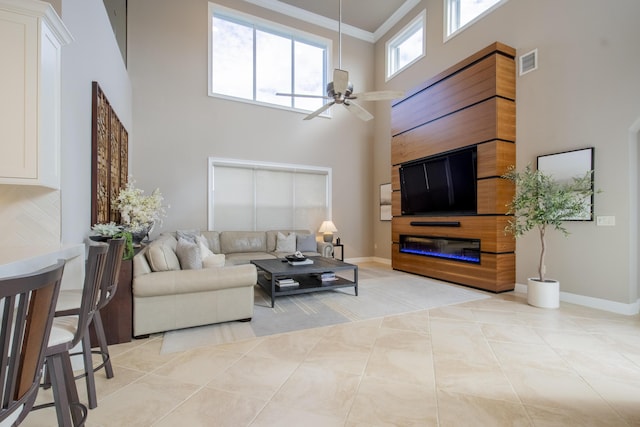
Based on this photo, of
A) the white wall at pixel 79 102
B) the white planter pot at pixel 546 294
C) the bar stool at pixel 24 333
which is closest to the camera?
the bar stool at pixel 24 333

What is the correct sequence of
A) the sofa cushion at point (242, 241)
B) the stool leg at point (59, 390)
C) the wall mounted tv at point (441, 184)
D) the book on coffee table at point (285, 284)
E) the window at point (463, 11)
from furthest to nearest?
the sofa cushion at point (242, 241) < the window at point (463, 11) < the wall mounted tv at point (441, 184) < the book on coffee table at point (285, 284) < the stool leg at point (59, 390)

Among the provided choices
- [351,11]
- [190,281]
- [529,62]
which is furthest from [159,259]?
[351,11]

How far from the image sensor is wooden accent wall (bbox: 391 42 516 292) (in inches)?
169

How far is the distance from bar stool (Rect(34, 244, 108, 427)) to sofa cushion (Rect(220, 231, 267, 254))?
412 cm

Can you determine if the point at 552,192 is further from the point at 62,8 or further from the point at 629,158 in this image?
the point at 62,8

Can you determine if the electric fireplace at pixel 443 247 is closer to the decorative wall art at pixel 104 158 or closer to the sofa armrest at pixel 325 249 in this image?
the sofa armrest at pixel 325 249

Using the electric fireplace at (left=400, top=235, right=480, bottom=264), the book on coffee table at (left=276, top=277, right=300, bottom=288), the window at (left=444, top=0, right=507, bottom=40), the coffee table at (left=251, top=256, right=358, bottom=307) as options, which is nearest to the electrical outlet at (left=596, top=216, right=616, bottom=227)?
the electric fireplace at (left=400, top=235, right=480, bottom=264)

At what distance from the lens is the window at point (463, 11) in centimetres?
497

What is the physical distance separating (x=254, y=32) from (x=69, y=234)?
227 inches

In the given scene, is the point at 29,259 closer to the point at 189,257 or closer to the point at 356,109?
the point at 189,257

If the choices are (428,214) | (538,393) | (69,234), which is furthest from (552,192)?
(69,234)

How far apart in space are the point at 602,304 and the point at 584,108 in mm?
2368

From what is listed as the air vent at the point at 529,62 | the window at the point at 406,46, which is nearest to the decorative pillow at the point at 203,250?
the air vent at the point at 529,62

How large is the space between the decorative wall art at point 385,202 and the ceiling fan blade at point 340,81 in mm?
3814
